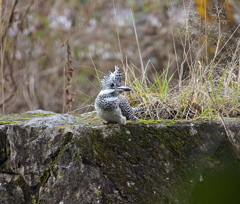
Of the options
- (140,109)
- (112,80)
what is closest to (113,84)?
(112,80)

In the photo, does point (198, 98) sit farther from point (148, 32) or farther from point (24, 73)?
point (148, 32)

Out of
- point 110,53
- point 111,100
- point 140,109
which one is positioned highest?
point 111,100

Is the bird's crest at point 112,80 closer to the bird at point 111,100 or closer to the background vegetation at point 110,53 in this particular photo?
the bird at point 111,100

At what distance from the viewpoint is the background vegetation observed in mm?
3904

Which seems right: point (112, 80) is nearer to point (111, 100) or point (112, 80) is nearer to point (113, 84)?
point (113, 84)

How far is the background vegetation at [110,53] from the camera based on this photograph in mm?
3904

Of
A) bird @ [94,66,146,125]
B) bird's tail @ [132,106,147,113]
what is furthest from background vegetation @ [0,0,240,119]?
bird @ [94,66,146,125]

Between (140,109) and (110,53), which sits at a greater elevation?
(140,109)

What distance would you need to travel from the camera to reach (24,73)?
233 inches

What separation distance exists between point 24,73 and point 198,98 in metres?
2.93

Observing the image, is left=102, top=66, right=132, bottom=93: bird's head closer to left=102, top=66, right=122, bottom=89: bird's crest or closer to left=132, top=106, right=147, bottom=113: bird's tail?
left=102, top=66, right=122, bottom=89: bird's crest

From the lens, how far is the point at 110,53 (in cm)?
→ 767

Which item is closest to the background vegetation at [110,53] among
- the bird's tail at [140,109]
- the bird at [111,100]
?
the bird's tail at [140,109]

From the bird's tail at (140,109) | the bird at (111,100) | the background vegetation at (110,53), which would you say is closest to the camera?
the bird at (111,100)
